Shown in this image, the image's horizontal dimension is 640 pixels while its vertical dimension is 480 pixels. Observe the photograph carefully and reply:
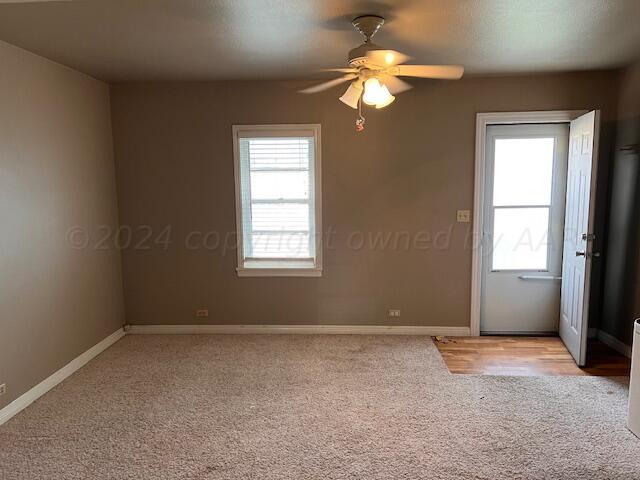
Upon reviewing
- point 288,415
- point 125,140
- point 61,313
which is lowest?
point 288,415

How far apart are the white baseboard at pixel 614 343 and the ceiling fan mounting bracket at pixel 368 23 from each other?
3414mm

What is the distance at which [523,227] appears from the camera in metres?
4.23

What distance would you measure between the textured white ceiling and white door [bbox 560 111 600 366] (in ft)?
2.02

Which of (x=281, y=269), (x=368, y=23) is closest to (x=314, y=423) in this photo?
(x=281, y=269)

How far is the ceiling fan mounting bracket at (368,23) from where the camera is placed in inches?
94.8

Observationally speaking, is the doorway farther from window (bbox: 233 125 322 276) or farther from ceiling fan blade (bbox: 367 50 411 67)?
ceiling fan blade (bbox: 367 50 411 67)

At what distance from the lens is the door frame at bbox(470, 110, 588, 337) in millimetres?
3979

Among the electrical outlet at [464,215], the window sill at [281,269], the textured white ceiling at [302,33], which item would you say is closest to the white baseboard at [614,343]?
the electrical outlet at [464,215]

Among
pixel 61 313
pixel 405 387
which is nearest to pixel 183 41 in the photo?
pixel 61 313

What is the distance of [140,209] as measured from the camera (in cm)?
434

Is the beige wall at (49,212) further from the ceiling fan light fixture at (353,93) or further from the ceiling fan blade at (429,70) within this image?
the ceiling fan blade at (429,70)

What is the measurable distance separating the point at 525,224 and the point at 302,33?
2.81m

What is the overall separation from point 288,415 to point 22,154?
2578mm

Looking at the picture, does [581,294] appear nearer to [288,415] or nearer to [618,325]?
[618,325]
